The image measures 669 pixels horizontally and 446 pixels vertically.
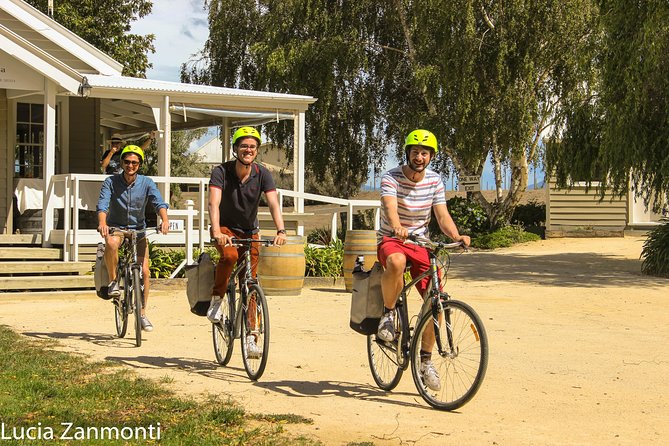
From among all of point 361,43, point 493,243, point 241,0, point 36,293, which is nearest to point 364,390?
point 36,293

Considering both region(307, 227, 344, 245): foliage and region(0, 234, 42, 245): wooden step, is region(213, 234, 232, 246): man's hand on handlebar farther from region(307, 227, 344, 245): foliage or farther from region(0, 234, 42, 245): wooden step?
region(307, 227, 344, 245): foliage

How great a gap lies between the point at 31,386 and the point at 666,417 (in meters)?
4.37

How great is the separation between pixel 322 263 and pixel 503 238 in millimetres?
13418

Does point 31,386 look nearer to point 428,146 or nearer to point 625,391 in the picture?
point 428,146

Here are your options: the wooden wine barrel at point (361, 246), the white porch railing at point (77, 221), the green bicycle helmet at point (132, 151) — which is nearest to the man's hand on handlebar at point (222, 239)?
the green bicycle helmet at point (132, 151)

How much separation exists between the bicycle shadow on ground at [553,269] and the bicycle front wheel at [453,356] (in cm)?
1081

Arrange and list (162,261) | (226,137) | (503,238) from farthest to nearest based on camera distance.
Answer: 1. (503,238)
2. (226,137)
3. (162,261)

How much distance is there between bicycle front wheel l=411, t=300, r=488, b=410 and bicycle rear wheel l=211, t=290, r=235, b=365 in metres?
1.98

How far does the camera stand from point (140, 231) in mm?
10344

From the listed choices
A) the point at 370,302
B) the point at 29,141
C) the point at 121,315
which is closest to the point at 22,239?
the point at 29,141

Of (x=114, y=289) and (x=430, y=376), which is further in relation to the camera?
(x=114, y=289)

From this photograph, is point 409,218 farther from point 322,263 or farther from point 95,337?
point 322,263

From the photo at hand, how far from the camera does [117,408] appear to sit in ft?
21.6

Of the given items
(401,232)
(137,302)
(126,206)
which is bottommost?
(137,302)
